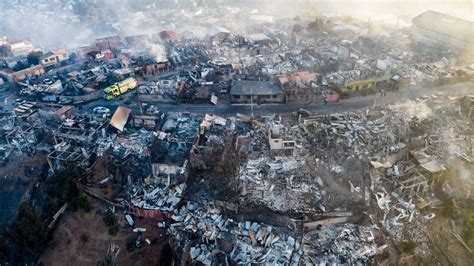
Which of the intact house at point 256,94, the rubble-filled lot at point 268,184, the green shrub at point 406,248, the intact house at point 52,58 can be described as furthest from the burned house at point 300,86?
the intact house at point 52,58

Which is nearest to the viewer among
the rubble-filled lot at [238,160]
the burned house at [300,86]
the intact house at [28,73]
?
the rubble-filled lot at [238,160]

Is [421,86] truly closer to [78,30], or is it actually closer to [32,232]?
[32,232]

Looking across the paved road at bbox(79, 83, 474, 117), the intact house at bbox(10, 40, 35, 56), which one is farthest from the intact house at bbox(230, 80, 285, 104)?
the intact house at bbox(10, 40, 35, 56)

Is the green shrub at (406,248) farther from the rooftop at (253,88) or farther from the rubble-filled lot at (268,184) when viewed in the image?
the rooftop at (253,88)

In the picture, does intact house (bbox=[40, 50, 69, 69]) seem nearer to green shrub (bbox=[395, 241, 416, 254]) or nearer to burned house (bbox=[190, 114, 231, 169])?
burned house (bbox=[190, 114, 231, 169])

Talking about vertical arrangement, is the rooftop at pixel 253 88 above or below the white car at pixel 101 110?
above

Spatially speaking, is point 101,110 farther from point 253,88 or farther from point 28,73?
point 253,88

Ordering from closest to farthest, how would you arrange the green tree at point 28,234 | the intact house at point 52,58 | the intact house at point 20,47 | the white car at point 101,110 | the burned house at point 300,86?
the green tree at point 28,234
the white car at point 101,110
the burned house at point 300,86
the intact house at point 52,58
the intact house at point 20,47

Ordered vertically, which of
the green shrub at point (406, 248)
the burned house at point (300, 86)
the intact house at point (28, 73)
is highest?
the intact house at point (28, 73)
